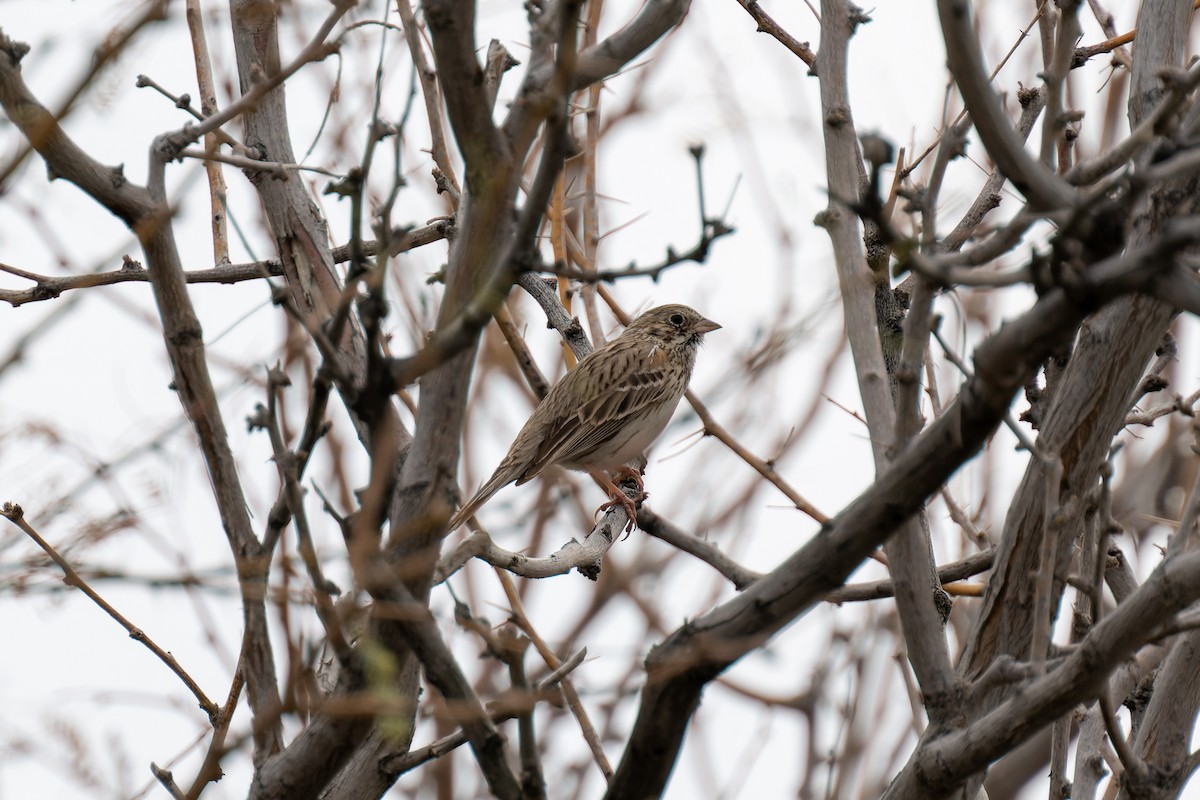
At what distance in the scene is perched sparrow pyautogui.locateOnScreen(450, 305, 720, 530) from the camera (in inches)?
285

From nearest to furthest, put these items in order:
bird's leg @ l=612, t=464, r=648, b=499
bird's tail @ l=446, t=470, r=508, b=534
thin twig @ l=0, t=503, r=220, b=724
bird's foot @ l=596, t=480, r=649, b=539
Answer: thin twig @ l=0, t=503, r=220, b=724 → bird's foot @ l=596, t=480, r=649, b=539 → bird's tail @ l=446, t=470, r=508, b=534 → bird's leg @ l=612, t=464, r=648, b=499

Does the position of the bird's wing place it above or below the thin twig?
above

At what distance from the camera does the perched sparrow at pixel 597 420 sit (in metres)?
7.23

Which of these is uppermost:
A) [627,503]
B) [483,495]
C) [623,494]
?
[483,495]

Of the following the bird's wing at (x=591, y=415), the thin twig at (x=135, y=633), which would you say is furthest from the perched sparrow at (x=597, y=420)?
the thin twig at (x=135, y=633)

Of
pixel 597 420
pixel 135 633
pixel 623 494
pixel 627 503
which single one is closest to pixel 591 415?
pixel 597 420

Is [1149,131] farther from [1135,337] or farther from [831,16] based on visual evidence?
[831,16]

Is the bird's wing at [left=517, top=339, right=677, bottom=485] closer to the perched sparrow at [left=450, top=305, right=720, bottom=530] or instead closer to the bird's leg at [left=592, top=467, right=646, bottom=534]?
the perched sparrow at [left=450, top=305, right=720, bottom=530]

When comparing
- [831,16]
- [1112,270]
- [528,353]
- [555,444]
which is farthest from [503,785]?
[555,444]

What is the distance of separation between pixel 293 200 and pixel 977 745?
2788 millimetres

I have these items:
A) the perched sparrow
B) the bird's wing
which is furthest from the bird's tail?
the bird's wing

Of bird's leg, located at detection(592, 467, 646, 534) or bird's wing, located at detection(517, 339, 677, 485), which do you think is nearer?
bird's leg, located at detection(592, 467, 646, 534)

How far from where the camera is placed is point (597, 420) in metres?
7.39

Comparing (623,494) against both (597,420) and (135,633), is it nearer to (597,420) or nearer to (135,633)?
(597,420)
